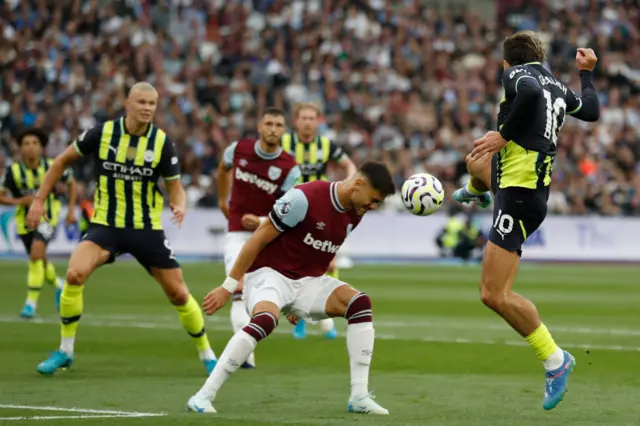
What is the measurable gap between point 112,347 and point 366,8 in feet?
89.5

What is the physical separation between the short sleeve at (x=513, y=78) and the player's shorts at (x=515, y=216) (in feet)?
2.18

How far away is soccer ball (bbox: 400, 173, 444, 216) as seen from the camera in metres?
8.77

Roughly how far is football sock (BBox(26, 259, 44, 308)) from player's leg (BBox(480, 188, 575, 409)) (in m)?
9.27

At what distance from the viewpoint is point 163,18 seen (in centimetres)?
Answer: 3741

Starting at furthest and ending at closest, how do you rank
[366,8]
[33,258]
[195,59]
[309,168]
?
[366,8], [195,59], [33,258], [309,168]

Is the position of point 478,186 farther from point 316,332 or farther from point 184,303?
point 316,332

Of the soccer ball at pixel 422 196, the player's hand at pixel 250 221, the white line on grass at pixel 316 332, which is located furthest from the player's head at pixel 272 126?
the soccer ball at pixel 422 196

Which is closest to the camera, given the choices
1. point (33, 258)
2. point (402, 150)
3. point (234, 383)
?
point (234, 383)

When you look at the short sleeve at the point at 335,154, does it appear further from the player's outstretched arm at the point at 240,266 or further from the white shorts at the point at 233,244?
the player's outstretched arm at the point at 240,266

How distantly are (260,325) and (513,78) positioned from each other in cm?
241

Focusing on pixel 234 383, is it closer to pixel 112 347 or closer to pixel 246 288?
pixel 246 288

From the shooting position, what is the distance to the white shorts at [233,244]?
1246 cm

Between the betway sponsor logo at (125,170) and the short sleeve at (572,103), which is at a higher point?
the short sleeve at (572,103)

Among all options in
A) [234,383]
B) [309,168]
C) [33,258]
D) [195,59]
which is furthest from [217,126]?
[234,383]
